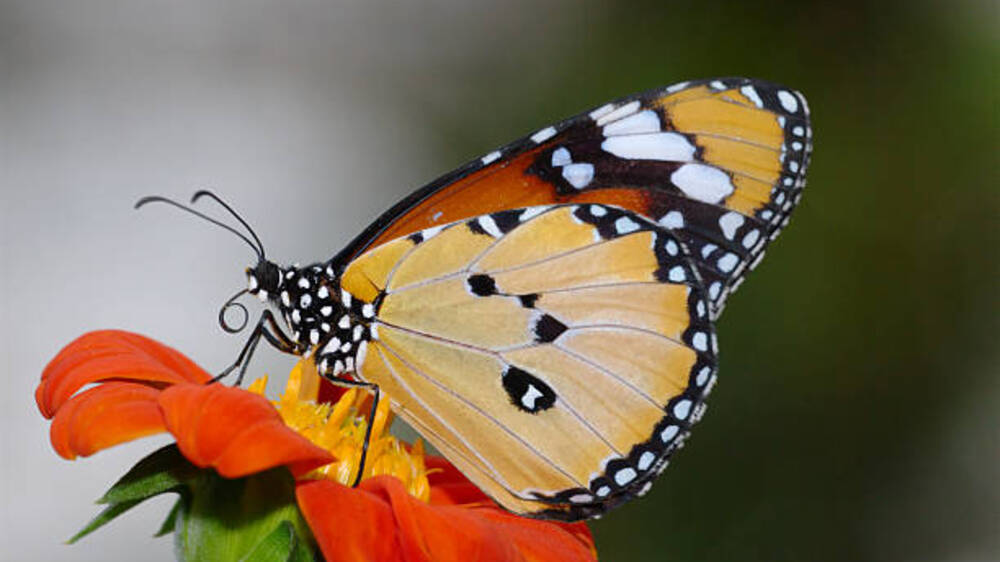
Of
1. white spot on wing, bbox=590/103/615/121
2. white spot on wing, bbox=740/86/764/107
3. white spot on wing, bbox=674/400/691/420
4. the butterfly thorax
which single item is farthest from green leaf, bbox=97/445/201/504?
white spot on wing, bbox=740/86/764/107

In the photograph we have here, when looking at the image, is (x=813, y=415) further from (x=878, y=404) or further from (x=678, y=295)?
(x=678, y=295)

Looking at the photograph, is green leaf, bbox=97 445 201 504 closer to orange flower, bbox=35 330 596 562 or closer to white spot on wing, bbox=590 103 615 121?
orange flower, bbox=35 330 596 562

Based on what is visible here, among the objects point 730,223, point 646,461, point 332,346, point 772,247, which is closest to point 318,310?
point 332,346

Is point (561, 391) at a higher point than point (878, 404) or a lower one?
higher

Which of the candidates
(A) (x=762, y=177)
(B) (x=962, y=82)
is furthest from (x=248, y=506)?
(B) (x=962, y=82)

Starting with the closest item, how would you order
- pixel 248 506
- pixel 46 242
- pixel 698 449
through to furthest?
pixel 248 506
pixel 698 449
pixel 46 242

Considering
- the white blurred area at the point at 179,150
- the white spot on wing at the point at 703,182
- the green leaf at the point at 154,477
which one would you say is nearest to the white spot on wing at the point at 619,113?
the white spot on wing at the point at 703,182

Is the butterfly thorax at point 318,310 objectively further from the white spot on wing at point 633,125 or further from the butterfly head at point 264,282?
the white spot on wing at point 633,125
